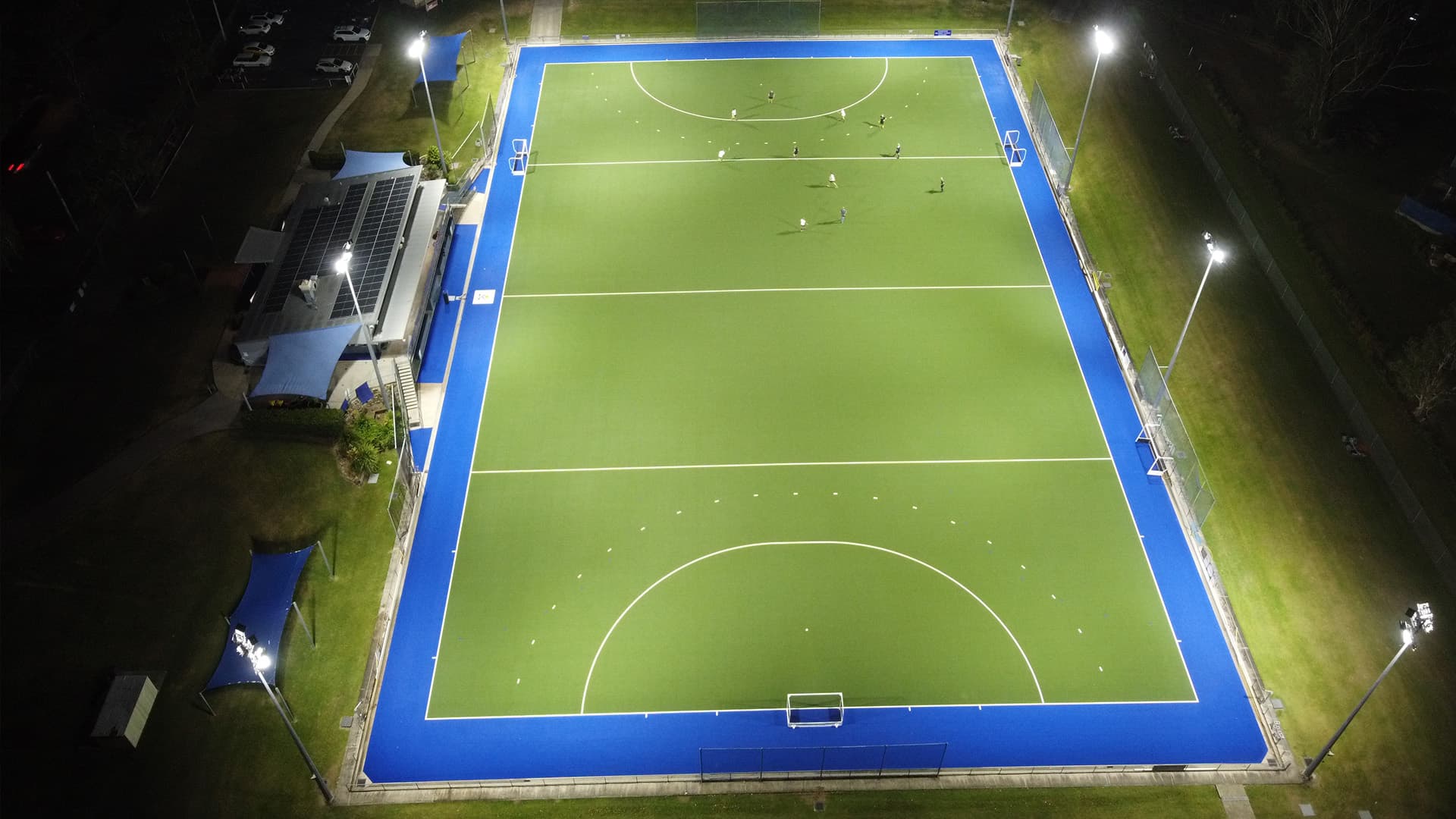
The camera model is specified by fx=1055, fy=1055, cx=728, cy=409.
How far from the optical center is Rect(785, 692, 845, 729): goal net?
32344mm

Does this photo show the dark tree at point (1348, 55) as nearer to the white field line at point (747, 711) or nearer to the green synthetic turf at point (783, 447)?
the green synthetic turf at point (783, 447)

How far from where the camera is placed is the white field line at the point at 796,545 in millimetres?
33469

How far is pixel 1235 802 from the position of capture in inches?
1203

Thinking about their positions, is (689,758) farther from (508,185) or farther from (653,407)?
(508,185)

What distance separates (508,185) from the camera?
2096 inches

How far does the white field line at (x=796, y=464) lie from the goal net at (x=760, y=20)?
34632 mm

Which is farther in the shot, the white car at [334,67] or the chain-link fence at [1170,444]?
the white car at [334,67]

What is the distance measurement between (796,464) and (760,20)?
3533 centimetres

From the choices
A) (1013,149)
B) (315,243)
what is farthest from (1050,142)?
(315,243)

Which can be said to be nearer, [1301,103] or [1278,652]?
[1278,652]

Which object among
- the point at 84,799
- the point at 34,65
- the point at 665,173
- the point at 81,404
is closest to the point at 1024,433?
the point at 665,173

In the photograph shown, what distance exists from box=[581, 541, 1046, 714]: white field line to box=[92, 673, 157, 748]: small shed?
13223 millimetres

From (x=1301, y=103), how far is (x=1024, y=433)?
28815 millimetres

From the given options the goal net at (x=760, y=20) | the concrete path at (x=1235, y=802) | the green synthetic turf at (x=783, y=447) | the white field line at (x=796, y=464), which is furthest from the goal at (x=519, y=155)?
the concrete path at (x=1235, y=802)
